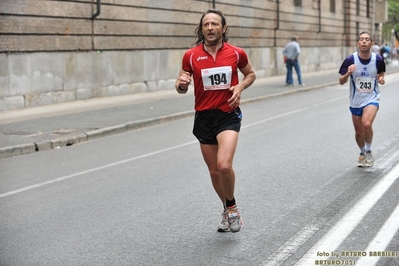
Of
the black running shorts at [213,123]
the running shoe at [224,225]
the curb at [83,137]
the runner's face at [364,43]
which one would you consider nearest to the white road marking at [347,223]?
the running shoe at [224,225]

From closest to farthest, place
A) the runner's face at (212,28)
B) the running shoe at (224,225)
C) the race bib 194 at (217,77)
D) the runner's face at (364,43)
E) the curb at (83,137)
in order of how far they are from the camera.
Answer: the runner's face at (212,28), the race bib 194 at (217,77), the running shoe at (224,225), the runner's face at (364,43), the curb at (83,137)

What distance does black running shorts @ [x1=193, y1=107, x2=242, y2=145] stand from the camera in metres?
6.32

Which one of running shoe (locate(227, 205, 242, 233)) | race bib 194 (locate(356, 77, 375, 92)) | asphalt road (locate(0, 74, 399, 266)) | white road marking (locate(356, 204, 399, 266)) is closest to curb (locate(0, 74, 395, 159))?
asphalt road (locate(0, 74, 399, 266))

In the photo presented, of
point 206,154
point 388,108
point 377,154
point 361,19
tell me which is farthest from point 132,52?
point 361,19

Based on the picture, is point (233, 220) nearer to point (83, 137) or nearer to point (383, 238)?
point (383, 238)

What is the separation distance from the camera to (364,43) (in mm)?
9359

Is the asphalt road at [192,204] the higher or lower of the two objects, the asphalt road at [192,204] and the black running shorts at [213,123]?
the lower

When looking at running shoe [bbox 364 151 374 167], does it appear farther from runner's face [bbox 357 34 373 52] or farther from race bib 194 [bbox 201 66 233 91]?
race bib 194 [bbox 201 66 233 91]

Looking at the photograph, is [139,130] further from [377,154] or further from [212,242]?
[212,242]

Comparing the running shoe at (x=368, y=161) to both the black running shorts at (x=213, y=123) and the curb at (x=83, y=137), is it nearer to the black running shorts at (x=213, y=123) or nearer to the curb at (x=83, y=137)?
the black running shorts at (x=213, y=123)

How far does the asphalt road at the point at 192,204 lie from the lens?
18.7ft

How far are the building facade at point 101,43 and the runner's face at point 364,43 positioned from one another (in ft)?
35.4

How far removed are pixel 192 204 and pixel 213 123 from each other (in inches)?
58.5

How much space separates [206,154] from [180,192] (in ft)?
6.28
